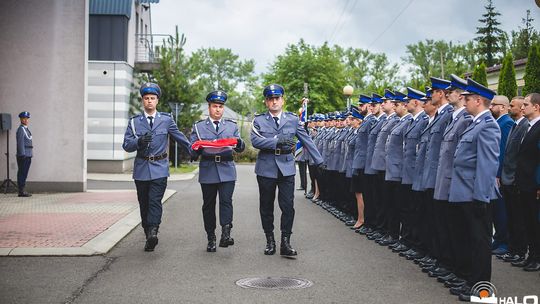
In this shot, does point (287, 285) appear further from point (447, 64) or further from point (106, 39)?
point (447, 64)

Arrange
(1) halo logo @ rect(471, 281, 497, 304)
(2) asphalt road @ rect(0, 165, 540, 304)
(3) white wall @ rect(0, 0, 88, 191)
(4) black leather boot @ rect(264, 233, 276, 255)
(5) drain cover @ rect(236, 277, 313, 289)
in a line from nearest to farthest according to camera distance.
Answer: (1) halo logo @ rect(471, 281, 497, 304), (2) asphalt road @ rect(0, 165, 540, 304), (5) drain cover @ rect(236, 277, 313, 289), (4) black leather boot @ rect(264, 233, 276, 255), (3) white wall @ rect(0, 0, 88, 191)

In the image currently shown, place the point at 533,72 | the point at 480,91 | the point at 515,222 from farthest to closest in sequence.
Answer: the point at 533,72, the point at 515,222, the point at 480,91

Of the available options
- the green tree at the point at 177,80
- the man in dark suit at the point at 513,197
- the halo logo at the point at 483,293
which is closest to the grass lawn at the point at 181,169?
the green tree at the point at 177,80

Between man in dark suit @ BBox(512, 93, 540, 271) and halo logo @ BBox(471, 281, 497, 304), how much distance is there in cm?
176

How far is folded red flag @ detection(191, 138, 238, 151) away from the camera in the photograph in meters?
9.15

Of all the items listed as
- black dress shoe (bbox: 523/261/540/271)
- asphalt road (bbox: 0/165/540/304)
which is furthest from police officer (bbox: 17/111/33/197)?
black dress shoe (bbox: 523/261/540/271)

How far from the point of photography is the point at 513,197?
880 cm

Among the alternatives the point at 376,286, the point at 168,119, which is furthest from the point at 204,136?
the point at 376,286

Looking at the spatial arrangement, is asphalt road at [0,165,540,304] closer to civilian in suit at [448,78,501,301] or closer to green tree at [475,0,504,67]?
civilian in suit at [448,78,501,301]

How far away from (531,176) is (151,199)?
4829mm

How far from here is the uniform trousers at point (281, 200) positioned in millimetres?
8859

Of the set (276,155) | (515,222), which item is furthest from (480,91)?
(276,155)

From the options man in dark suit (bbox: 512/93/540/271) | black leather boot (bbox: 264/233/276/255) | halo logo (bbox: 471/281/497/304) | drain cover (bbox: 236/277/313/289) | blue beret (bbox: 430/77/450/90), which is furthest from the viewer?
black leather boot (bbox: 264/233/276/255)

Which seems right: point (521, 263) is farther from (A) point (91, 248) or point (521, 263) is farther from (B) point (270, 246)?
(A) point (91, 248)
